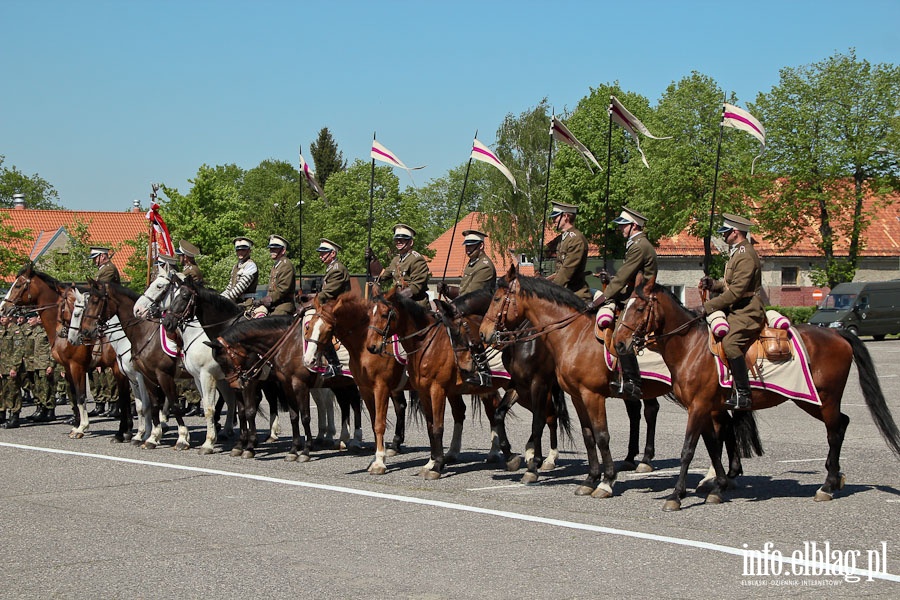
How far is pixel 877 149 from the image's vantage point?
57.3 metres

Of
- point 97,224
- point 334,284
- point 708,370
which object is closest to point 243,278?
point 334,284

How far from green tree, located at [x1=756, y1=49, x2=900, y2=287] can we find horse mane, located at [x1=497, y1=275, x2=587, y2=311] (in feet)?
160

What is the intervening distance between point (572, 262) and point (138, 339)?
22.6ft

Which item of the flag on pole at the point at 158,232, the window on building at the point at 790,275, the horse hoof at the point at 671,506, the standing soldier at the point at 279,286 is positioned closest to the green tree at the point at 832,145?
the window on building at the point at 790,275

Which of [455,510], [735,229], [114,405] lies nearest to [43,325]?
[114,405]

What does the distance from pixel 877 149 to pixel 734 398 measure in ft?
166

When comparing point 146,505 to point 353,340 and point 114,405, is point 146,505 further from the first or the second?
point 114,405

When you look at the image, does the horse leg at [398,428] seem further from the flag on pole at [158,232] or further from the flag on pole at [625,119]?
the flag on pole at [158,232]

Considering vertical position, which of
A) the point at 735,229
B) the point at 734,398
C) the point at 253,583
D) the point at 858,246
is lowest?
the point at 253,583

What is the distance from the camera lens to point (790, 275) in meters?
69.6

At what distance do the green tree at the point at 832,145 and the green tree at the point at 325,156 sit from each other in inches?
2409

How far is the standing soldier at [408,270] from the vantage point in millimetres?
15359

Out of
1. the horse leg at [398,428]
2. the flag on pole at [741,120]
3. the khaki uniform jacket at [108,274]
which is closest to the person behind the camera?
the flag on pole at [741,120]

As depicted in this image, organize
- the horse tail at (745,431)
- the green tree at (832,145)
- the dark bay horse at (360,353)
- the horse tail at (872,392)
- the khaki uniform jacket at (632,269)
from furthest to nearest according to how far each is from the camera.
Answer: the green tree at (832,145) → the dark bay horse at (360,353) → the horse tail at (745,431) → the khaki uniform jacket at (632,269) → the horse tail at (872,392)
